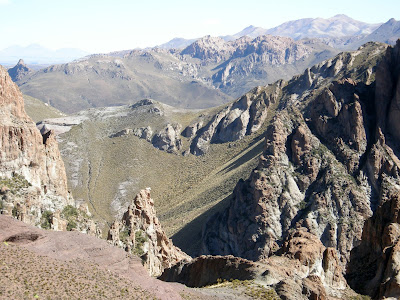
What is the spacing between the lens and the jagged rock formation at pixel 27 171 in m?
53.3

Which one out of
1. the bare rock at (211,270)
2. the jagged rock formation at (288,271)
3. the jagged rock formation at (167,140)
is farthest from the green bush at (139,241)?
the jagged rock formation at (167,140)

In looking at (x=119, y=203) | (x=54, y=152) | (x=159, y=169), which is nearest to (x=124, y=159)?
(x=159, y=169)

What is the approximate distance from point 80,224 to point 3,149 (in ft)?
40.1

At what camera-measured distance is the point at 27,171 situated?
190 feet

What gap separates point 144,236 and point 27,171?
51.8 feet

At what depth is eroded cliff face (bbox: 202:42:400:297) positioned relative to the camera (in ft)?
252

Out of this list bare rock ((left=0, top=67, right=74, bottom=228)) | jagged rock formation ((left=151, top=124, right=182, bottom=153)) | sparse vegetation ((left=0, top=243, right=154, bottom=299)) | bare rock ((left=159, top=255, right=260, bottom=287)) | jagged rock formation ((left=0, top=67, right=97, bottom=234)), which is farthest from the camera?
jagged rock formation ((left=151, top=124, right=182, bottom=153))

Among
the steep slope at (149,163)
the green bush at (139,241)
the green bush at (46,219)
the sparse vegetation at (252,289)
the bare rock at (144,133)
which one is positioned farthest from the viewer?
the bare rock at (144,133)

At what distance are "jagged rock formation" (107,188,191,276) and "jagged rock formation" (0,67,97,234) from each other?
411 cm

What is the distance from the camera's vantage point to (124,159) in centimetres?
14125

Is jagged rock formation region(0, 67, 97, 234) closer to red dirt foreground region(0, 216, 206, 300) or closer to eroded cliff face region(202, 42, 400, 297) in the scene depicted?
red dirt foreground region(0, 216, 206, 300)

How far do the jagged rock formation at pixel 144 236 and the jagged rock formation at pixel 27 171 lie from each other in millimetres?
4113

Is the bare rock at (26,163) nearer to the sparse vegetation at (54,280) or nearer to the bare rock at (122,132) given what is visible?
the sparse vegetation at (54,280)

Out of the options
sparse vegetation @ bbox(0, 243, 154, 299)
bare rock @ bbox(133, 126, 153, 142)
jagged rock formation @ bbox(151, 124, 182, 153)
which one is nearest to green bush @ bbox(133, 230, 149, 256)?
sparse vegetation @ bbox(0, 243, 154, 299)
